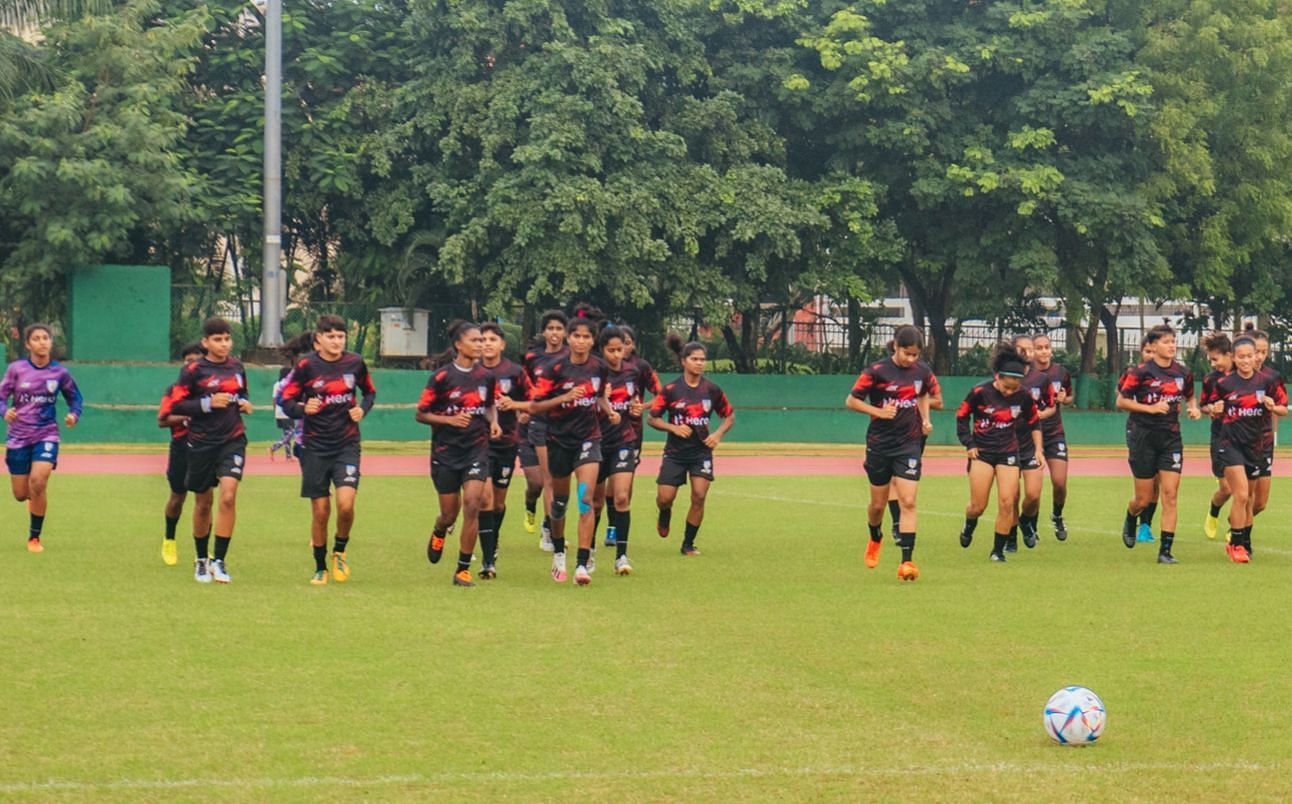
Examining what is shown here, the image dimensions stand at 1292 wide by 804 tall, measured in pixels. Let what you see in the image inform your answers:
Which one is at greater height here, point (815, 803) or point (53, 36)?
point (53, 36)

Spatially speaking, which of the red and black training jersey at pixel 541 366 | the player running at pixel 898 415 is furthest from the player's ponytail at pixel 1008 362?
the red and black training jersey at pixel 541 366

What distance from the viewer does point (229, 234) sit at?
37.5 m

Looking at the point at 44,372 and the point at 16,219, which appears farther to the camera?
the point at 16,219

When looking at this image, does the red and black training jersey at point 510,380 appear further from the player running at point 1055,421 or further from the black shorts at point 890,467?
the player running at point 1055,421

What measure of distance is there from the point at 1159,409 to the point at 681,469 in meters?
4.12

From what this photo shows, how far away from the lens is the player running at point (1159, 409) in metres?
15.3

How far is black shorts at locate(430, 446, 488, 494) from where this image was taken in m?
12.8

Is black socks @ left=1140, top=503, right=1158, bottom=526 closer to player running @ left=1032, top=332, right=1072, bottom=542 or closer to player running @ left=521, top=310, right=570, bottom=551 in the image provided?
player running @ left=1032, top=332, right=1072, bottom=542

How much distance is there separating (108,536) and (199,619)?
5695mm

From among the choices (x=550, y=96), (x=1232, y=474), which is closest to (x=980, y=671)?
(x=1232, y=474)

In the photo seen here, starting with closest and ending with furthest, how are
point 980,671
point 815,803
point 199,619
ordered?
1. point 815,803
2. point 980,671
3. point 199,619

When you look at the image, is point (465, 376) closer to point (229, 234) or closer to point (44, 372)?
point (44, 372)

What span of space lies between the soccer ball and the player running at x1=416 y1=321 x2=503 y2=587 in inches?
232

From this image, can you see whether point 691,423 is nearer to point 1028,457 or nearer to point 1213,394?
point 1028,457
